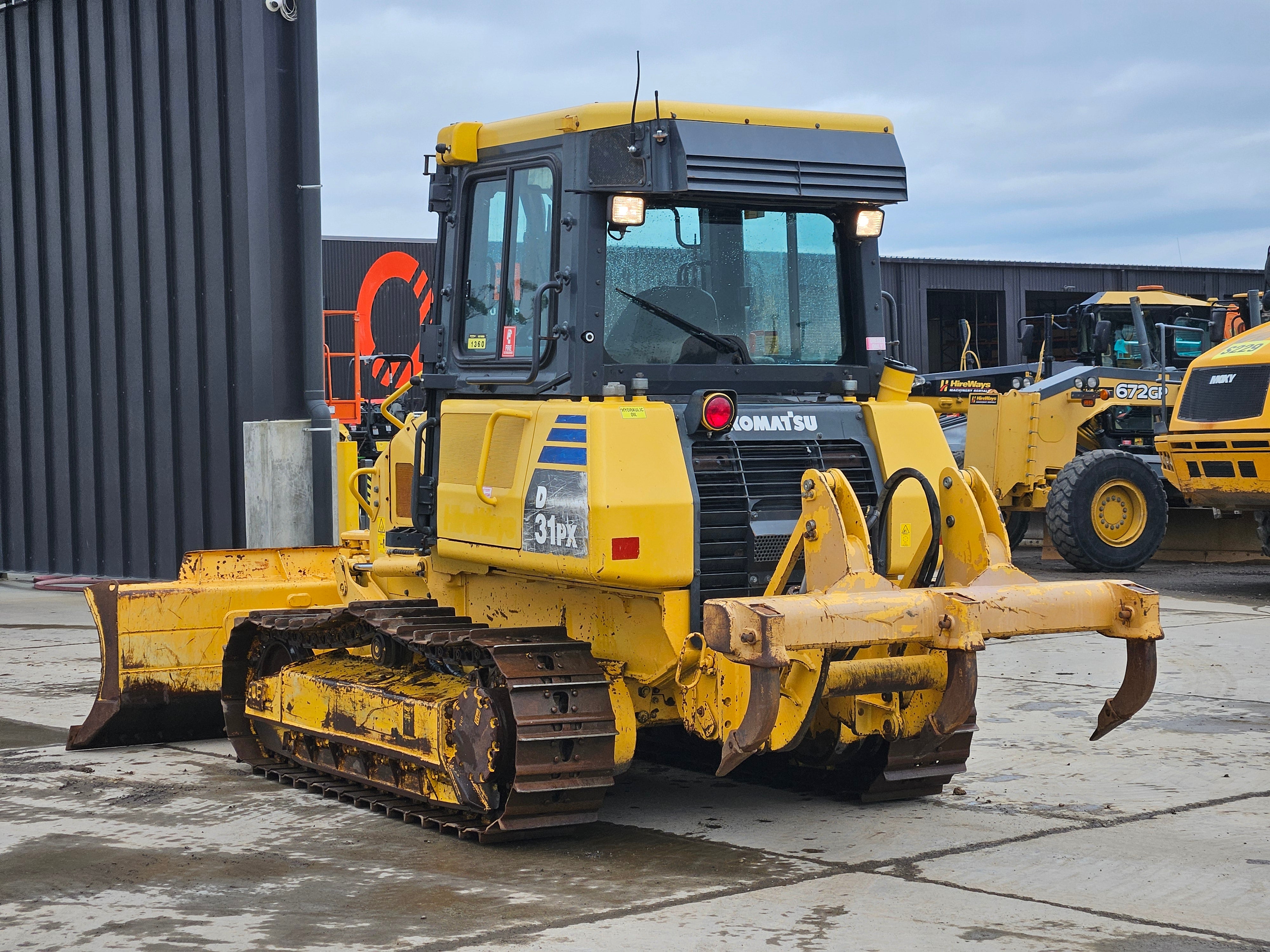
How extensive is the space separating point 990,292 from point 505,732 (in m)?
35.2

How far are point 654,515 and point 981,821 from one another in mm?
1917

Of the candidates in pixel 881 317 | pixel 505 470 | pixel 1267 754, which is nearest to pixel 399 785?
pixel 505 470

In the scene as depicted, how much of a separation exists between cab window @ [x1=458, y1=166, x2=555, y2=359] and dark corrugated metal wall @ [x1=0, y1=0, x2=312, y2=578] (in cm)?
752

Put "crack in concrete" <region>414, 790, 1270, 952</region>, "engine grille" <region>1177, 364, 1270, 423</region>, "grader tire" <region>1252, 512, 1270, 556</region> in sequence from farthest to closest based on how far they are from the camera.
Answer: "grader tire" <region>1252, 512, 1270, 556</region>, "engine grille" <region>1177, 364, 1270, 423</region>, "crack in concrete" <region>414, 790, 1270, 952</region>

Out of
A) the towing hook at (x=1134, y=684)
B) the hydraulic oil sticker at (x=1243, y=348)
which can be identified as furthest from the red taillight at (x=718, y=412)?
the hydraulic oil sticker at (x=1243, y=348)

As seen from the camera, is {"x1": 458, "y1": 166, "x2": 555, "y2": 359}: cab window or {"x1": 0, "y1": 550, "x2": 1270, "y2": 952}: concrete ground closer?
{"x1": 0, "y1": 550, "x2": 1270, "y2": 952}: concrete ground

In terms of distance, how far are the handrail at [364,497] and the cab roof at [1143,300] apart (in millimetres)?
11847

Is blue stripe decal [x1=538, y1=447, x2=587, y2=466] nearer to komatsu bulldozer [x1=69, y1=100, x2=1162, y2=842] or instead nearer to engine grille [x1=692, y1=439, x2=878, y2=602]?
komatsu bulldozer [x1=69, y1=100, x2=1162, y2=842]

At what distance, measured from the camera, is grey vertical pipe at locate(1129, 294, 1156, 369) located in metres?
18.2

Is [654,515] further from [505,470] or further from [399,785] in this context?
[399,785]

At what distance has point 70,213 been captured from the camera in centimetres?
1639

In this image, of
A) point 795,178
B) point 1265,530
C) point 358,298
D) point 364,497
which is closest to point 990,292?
point 358,298

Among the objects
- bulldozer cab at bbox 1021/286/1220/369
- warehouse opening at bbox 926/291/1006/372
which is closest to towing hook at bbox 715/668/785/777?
bulldozer cab at bbox 1021/286/1220/369

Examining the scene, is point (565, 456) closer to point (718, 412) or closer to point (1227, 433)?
point (718, 412)
